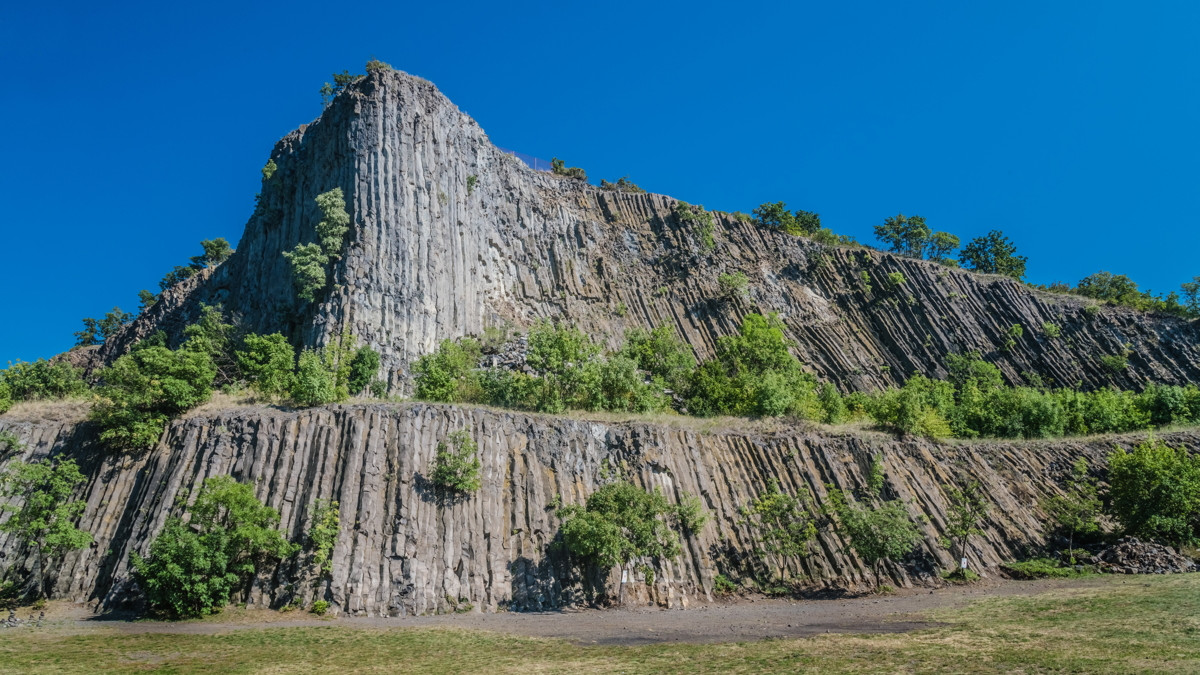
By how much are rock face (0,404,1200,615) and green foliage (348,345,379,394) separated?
1053cm

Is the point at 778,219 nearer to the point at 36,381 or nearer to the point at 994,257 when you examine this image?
the point at 994,257

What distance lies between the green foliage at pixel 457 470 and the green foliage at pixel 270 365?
9135mm

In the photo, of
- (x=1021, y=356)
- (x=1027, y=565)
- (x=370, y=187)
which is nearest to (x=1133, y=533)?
(x=1027, y=565)

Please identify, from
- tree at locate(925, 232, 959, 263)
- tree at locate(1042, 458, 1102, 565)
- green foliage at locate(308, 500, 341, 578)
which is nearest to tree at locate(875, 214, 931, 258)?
tree at locate(925, 232, 959, 263)

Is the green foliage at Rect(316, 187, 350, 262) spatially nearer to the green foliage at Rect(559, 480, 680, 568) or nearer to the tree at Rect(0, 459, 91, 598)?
the tree at Rect(0, 459, 91, 598)

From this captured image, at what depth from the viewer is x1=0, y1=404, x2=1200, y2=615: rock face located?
1017 inches

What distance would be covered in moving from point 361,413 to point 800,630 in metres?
19.4

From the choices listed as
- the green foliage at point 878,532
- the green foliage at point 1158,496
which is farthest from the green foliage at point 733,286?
the green foliage at point 878,532

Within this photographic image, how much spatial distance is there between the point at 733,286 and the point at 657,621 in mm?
45463

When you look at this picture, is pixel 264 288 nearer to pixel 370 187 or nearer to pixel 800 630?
pixel 370 187

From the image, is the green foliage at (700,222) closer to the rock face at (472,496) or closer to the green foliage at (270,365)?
the rock face at (472,496)

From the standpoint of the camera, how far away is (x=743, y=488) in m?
33.8

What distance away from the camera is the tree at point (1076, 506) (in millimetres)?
33625

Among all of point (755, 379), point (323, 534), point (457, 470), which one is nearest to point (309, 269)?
point (457, 470)
